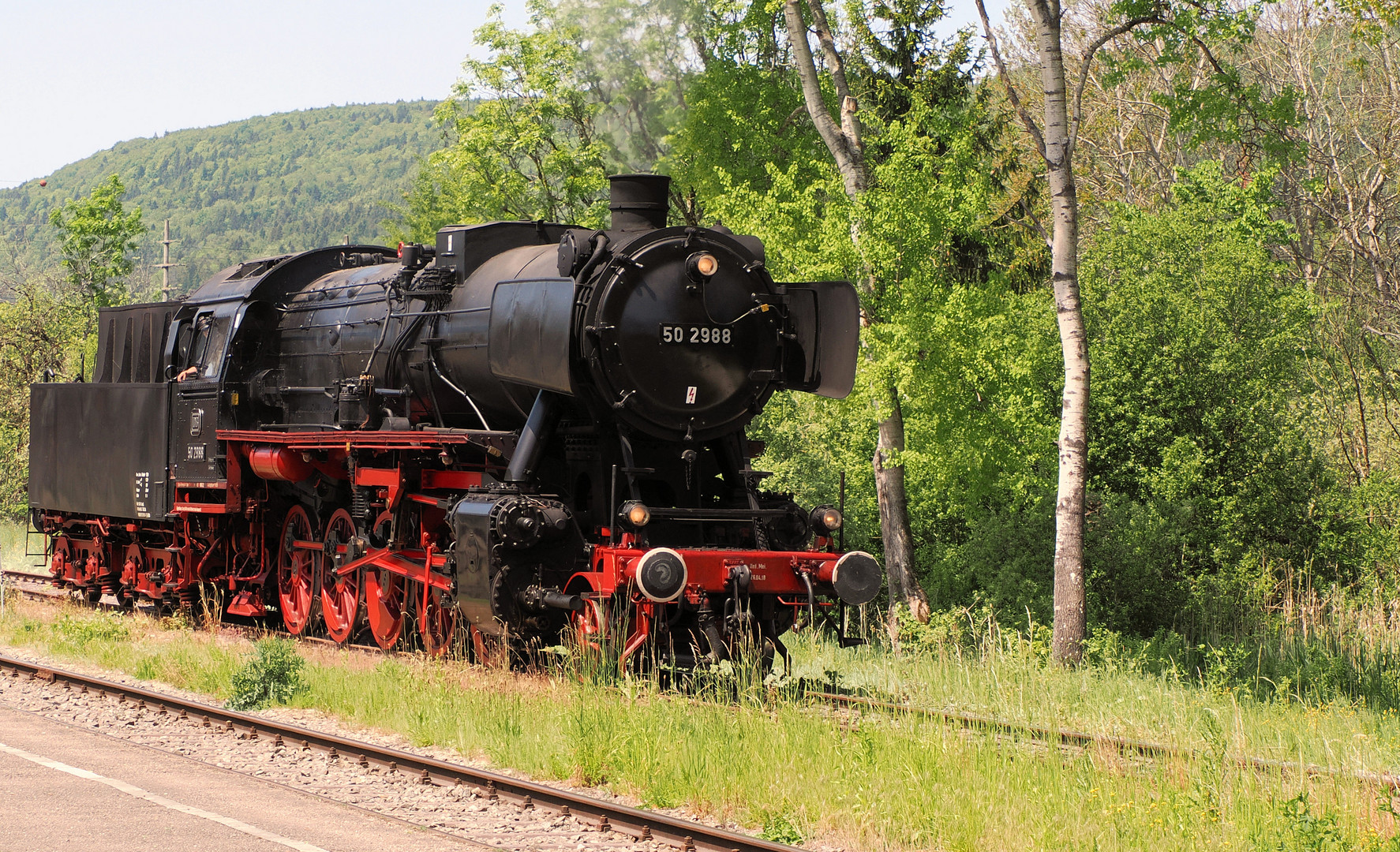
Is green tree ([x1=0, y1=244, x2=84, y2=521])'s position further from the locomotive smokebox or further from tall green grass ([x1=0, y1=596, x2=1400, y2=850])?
the locomotive smokebox

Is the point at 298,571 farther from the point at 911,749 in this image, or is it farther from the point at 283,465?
the point at 911,749

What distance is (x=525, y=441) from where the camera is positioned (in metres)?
10.2

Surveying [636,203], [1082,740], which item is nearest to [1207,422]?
[636,203]

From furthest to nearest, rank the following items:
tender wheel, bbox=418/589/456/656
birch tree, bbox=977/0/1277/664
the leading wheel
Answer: birch tree, bbox=977/0/1277/664
tender wheel, bbox=418/589/456/656
the leading wheel

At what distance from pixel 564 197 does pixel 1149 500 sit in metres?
17.6

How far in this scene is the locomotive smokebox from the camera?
35.1 ft

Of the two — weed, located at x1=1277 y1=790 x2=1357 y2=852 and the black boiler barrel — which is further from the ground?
the black boiler barrel

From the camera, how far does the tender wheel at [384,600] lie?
1204cm

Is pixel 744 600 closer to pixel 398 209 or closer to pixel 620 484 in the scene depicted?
pixel 620 484

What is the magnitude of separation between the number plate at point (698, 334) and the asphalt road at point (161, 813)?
449 cm

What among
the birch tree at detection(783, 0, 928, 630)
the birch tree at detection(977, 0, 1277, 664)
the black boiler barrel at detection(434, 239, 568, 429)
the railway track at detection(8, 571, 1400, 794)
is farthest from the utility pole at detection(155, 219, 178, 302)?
the railway track at detection(8, 571, 1400, 794)

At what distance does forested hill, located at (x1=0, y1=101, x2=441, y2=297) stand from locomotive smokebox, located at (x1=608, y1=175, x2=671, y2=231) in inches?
4120

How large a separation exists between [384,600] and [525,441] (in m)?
2.91

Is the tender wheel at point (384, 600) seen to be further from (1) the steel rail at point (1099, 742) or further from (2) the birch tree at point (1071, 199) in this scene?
(2) the birch tree at point (1071, 199)
